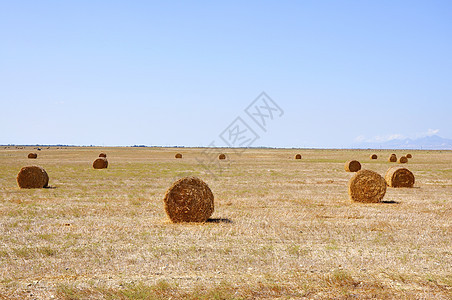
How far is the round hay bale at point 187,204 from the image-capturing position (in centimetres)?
1711

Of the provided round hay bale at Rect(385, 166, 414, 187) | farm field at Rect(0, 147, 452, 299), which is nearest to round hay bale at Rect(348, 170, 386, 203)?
farm field at Rect(0, 147, 452, 299)

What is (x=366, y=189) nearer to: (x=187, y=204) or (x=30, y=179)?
(x=187, y=204)

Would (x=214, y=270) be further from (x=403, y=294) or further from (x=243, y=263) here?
(x=403, y=294)

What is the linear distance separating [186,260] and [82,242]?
3.62 m

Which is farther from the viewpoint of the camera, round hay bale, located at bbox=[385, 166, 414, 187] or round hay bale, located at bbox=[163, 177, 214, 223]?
round hay bale, located at bbox=[385, 166, 414, 187]

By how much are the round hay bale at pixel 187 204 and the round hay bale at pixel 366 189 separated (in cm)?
888

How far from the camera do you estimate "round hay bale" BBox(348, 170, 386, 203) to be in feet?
76.2

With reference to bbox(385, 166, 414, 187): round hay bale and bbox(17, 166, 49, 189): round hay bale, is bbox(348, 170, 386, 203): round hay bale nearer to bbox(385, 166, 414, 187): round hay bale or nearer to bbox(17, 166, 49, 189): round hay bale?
bbox(385, 166, 414, 187): round hay bale

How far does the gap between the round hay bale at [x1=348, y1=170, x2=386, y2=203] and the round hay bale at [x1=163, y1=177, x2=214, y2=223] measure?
8.88m

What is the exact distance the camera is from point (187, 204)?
1719 cm

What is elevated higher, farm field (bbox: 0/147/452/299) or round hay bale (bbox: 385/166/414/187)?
round hay bale (bbox: 385/166/414/187)

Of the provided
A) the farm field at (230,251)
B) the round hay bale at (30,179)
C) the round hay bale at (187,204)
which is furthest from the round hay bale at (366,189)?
the round hay bale at (30,179)

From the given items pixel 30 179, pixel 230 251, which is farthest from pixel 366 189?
pixel 30 179

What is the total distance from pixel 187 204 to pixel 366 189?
33.5ft
